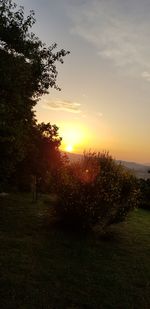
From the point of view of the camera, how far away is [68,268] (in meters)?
13.1

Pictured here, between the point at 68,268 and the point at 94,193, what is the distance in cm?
646

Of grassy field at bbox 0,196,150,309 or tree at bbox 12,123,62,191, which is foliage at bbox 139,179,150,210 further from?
grassy field at bbox 0,196,150,309

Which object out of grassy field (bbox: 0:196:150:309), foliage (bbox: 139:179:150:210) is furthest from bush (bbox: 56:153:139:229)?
foliage (bbox: 139:179:150:210)

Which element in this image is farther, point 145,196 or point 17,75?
point 145,196

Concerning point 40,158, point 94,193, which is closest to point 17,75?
point 94,193

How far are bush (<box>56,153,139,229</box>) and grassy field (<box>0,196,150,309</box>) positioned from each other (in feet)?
2.93

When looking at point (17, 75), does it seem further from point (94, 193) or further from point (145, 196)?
point (145, 196)

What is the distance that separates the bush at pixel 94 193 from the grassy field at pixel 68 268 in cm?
89

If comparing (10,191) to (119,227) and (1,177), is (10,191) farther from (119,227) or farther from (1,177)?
(119,227)

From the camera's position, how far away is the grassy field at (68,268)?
1027 centimetres

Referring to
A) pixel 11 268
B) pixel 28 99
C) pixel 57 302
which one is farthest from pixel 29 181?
pixel 57 302

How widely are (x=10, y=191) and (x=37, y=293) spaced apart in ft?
89.8

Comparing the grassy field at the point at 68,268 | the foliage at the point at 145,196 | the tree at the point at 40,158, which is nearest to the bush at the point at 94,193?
the grassy field at the point at 68,268

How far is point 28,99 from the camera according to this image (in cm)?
2480
